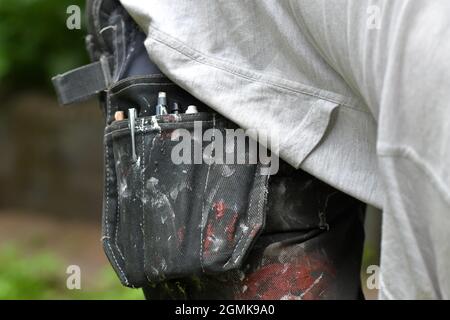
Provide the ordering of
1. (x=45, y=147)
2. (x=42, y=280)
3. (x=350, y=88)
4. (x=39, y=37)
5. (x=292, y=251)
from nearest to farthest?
(x=350, y=88), (x=292, y=251), (x=42, y=280), (x=39, y=37), (x=45, y=147)

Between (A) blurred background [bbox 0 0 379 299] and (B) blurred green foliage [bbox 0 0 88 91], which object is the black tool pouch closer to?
(A) blurred background [bbox 0 0 379 299]

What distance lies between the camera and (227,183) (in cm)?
104

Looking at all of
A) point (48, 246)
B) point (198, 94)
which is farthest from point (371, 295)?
point (48, 246)

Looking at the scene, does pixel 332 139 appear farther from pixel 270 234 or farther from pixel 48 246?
pixel 48 246

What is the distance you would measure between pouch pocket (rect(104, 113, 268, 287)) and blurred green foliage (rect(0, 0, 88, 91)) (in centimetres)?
251

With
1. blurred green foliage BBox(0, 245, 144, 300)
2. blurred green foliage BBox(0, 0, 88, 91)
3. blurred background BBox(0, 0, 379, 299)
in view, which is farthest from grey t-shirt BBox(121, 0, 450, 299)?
blurred green foliage BBox(0, 0, 88, 91)

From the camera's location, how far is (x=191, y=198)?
1.05 meters

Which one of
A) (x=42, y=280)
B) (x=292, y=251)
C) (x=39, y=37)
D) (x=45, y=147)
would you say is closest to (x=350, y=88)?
(x=292, y=251)

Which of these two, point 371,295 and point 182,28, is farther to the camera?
point 371,295

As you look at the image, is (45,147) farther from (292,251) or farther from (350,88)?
(350,88)

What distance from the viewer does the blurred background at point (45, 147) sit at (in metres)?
3.52

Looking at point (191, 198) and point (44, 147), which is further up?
point (191, 198)

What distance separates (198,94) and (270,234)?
0.20m

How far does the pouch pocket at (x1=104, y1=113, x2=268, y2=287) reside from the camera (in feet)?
3.38
